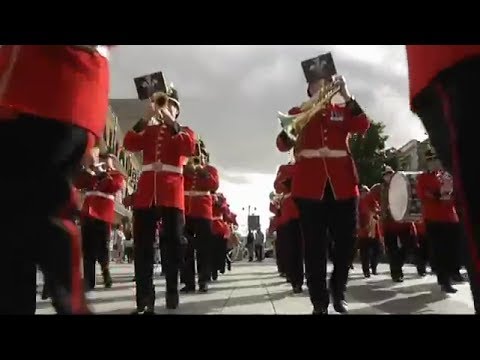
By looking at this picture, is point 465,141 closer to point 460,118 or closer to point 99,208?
point 460,118

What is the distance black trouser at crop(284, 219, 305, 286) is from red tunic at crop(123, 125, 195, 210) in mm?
2192

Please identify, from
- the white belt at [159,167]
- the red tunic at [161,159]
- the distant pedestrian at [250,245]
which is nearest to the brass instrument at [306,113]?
the red tunic at [161,159]

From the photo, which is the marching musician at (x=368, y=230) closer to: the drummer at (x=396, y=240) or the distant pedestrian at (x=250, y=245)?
the drummer at (x=396, y=240)

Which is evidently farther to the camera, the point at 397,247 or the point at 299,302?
the point at 397,247

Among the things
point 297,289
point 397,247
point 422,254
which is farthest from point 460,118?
point 422,254

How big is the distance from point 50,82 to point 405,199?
5129 mm

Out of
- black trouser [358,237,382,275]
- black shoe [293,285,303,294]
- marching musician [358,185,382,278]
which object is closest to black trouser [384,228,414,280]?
marching musician [358,185,382,278]

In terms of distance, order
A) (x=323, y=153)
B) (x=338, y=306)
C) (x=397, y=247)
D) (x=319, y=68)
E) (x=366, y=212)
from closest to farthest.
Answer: (x=319, y=68) → (x=338, y=306) → (x=323, y=153) → (x=397, y=247) → (x=366, y=212)

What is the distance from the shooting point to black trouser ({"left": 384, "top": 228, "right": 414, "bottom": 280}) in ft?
27.1

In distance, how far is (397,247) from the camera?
28.1 feet

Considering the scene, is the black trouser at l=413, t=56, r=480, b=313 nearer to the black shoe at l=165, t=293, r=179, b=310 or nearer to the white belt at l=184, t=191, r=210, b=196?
the black shoe at l=165, t=293, r=179, b=310
